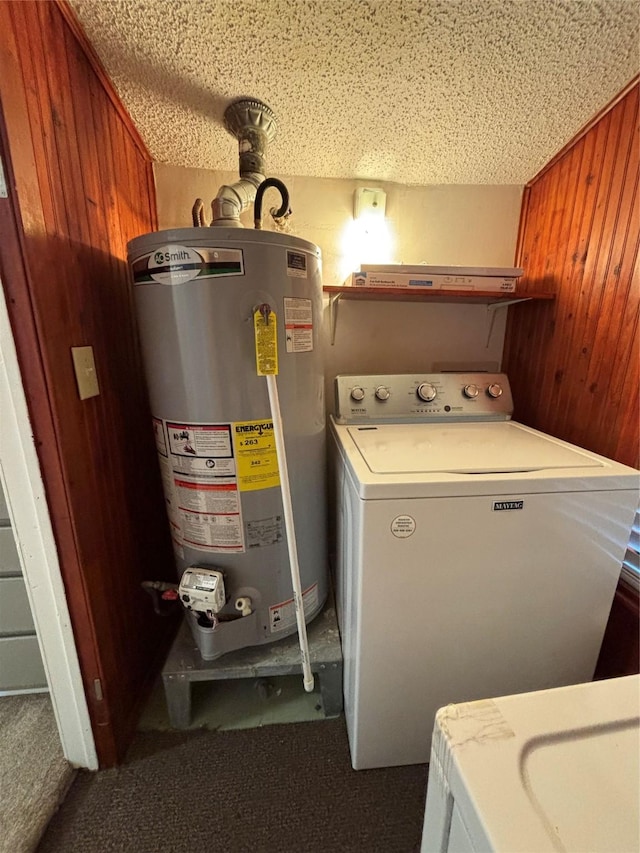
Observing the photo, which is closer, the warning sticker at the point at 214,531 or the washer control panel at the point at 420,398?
the warning sticker at the point at 214,531

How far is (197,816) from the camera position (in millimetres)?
1010

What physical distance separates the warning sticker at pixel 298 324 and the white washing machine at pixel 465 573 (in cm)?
36

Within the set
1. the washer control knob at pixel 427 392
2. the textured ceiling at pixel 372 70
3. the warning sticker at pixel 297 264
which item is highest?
the textured ceiling at pixel 372 70

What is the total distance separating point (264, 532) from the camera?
1.14 metres

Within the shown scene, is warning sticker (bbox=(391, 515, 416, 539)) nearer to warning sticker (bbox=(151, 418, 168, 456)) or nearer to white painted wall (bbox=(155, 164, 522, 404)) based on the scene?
warning sticker (bbox=(151, 418, 168, 456))

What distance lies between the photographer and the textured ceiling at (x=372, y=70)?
3.02ft

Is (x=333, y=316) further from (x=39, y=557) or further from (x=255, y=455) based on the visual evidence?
(x=39, y=557)

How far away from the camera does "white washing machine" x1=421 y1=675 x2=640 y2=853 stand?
41cm

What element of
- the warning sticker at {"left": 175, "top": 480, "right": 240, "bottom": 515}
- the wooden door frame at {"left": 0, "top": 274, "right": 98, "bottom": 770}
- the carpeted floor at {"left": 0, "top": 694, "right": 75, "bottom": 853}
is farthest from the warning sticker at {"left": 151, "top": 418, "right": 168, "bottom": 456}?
the carpeted floor at {"left": 0, "top": 694, "right": 75, "bottom": 853}

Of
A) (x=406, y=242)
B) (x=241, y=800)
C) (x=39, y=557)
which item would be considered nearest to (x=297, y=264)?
(x=406, y=242)

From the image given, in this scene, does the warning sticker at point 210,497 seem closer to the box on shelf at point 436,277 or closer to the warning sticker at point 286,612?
the warning sticker at point 286,612

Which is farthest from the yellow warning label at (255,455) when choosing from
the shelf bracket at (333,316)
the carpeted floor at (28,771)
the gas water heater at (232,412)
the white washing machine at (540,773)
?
the carpeted floor at (28,771)

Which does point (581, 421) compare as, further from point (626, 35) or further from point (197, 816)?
point (197, 816)

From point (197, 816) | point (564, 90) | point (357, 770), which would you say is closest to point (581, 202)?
point (564, 90)
